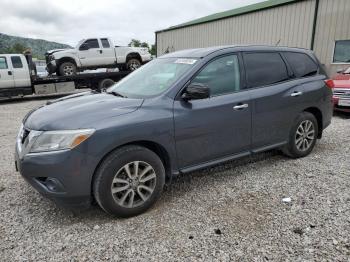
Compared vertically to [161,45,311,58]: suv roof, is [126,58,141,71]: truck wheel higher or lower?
A: lower

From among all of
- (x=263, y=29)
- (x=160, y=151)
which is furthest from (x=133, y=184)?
(x=263, y=29)

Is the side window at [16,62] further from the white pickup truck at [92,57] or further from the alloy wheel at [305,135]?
the alloy wheel at [305,135]

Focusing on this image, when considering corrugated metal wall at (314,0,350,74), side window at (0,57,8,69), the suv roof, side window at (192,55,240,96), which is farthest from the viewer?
corrugated metal wall at (314,0,350,74)

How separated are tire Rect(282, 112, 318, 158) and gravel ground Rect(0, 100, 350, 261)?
1.20 feet

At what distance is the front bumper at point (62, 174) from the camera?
9.15ft

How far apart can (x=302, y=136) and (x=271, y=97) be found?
1.01 m

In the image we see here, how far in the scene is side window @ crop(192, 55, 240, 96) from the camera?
3650 mm

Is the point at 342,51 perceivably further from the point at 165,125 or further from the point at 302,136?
the point at 165,125

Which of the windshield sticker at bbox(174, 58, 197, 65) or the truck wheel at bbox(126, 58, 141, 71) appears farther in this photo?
the truck wheel at bbox(126, 58, 141, 71)

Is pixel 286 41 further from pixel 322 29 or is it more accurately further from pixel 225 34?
pixel 225 34

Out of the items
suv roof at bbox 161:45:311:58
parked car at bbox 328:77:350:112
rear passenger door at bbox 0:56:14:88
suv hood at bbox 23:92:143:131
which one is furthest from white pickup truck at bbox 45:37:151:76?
suv hood at bbox 23:92:143:131

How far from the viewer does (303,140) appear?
15.5 ft

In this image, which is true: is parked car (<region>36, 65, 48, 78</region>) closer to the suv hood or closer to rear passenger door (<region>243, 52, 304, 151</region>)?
the suv hood

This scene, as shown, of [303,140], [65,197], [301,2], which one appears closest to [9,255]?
[65,197]
